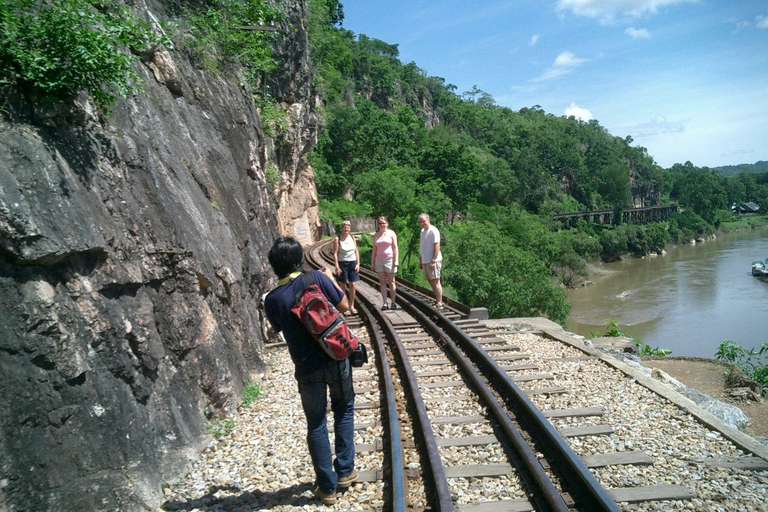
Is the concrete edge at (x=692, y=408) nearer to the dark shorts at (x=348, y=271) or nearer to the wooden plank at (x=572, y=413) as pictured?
the wooden plank at (x=572, y=413)

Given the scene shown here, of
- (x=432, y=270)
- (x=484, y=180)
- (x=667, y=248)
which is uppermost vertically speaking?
(x=484, y=180)

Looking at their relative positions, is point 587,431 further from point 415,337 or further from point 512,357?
point 415,337

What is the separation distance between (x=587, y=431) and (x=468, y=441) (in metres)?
1.07

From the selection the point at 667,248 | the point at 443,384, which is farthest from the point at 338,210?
the point at 667,248

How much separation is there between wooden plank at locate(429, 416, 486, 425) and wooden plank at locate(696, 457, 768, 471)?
6.20ft

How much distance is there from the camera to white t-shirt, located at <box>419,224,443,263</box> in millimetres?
10578

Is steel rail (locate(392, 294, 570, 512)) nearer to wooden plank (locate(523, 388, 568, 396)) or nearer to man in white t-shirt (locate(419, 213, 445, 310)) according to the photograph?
wooden plank (locate(523, 388, 568, 396))

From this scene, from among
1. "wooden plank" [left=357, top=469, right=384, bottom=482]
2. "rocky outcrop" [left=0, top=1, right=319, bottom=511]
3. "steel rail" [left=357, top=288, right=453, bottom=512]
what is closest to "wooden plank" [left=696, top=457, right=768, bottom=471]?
"steel rail" [left=357, top=288, right=453, bottom=512]

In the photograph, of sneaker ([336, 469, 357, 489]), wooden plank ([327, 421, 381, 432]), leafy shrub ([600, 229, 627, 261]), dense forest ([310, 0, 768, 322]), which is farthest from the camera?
leafy shrub ([600, 229, 627, 261])

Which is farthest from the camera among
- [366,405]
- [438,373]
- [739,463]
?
[438,373]

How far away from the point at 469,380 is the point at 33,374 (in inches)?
180

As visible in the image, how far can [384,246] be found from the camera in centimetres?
1056

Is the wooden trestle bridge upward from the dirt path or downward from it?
upward

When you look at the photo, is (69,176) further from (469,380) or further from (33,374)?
(469,380)
